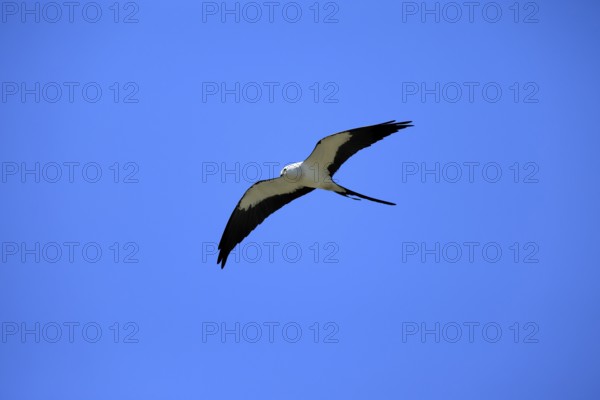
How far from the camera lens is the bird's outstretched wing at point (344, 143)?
11000 millimetres

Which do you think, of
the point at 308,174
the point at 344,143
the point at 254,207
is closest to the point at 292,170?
the point at 308,174

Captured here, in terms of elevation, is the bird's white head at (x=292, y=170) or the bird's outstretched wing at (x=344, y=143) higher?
the bird's outstretched wing at (x=344, y=143)

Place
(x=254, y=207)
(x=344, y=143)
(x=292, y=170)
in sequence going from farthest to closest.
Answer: (x=254, y=207) → (x=292, y=170) → (x=344, y=143)

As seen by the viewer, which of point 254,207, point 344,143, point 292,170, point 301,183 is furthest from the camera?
point 254,207

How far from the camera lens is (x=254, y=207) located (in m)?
12.5

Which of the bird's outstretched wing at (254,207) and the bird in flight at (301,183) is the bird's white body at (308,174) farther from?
the bird's outstretched wing at (254,207)

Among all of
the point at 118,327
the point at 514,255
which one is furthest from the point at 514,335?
the point at 118,327

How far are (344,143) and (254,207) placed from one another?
193 centimetres

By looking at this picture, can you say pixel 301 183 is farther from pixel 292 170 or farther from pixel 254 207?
pixel 254 207

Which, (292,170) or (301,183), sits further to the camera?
(301,183)

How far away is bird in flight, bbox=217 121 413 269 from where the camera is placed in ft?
36.7

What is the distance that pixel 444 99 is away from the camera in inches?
638

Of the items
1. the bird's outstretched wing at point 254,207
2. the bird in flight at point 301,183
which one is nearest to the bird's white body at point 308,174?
the bird in flight at point 301,183

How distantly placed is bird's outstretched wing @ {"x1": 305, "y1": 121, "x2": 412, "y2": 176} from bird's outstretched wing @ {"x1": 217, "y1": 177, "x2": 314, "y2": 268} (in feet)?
2.30
